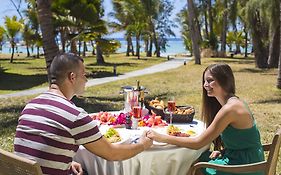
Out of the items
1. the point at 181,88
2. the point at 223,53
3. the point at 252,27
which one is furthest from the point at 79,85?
the point at 223,53

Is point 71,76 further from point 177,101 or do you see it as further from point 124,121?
point 177,101

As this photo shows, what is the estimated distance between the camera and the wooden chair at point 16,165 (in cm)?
224

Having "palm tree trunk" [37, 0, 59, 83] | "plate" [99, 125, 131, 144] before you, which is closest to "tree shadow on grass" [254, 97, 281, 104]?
"palm tree trunk" [37, 0, 59, 83]

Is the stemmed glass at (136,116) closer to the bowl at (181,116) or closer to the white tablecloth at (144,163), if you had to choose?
the bowl at (181,116)

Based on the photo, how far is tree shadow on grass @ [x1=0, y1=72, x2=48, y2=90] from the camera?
16791 mm

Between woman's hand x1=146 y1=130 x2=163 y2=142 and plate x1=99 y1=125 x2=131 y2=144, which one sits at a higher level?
woman's hand x1=146 y1=130 x2=163 y2=142

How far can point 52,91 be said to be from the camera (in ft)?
8.82

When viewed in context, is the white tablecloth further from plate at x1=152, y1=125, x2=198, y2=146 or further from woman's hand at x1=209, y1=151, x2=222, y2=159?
woman's hand at x1=209, y1=151, x2=222, y2=159

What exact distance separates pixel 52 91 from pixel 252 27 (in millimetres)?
25344

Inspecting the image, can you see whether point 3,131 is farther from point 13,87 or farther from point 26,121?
point 13,87

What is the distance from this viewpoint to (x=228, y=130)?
10.5 feet

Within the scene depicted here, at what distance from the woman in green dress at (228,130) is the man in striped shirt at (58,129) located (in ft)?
2.34

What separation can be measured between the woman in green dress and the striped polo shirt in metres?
0.76

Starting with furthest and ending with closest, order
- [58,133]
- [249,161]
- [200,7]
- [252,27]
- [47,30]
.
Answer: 1. [200,7]
2. [252,27]
3. [47,30]
4. [249,161]
5. [58,133]
